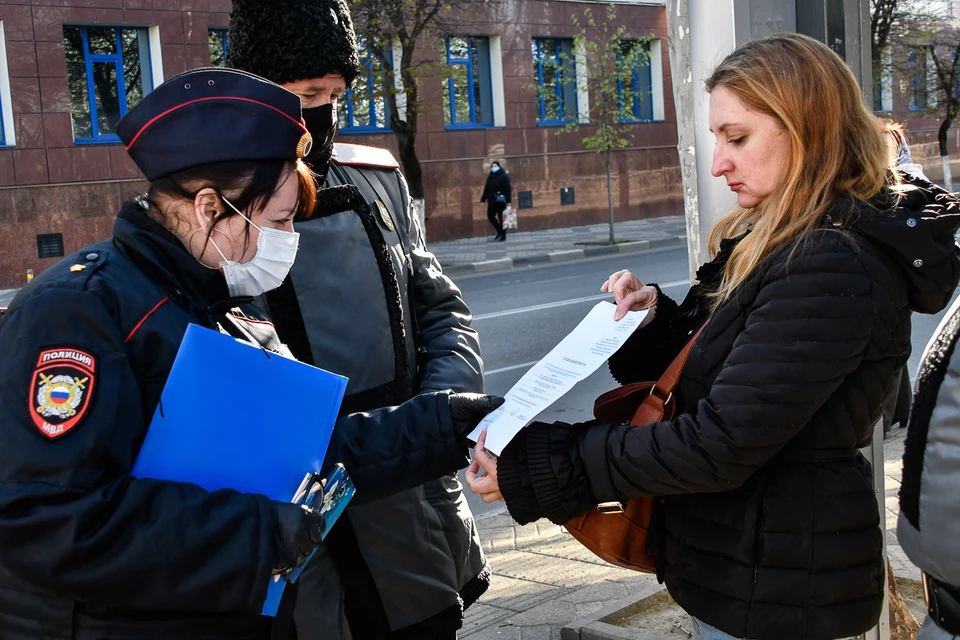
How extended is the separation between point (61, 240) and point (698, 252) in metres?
17.4

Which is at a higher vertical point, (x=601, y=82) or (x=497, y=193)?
(x=601, y=82)

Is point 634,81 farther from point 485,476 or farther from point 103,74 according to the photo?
point 485,476

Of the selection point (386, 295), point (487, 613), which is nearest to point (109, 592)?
point (386, 295)

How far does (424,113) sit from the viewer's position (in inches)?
909

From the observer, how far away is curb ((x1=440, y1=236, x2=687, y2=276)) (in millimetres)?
19109

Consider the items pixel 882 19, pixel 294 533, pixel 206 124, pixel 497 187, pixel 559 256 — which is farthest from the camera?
pixel 882 19

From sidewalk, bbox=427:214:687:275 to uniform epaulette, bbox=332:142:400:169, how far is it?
1532 centimetres

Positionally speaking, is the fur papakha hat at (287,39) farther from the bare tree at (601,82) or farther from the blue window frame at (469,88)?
the blue window frame at (469,88)

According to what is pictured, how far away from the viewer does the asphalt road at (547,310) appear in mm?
8898

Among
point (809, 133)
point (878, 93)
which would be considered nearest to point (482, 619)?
point (809, 133)

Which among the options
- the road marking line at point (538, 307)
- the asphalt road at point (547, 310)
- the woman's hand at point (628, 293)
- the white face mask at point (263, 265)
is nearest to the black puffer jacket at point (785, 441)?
the woman's hand at point (628, 293)

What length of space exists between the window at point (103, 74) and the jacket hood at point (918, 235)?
19008mm

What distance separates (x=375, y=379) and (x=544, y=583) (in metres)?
2.27

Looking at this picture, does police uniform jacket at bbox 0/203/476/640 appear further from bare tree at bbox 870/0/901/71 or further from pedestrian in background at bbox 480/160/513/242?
bare tree at bbox 870/0/901/71
